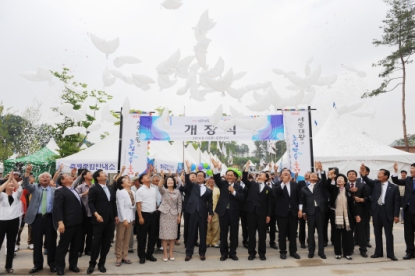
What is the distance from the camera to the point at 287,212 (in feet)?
18.9

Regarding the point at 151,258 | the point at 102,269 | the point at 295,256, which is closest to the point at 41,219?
the point at 102,269

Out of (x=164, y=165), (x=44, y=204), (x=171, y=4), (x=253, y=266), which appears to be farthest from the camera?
(x=164, y=165)

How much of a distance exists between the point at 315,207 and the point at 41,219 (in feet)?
14.4

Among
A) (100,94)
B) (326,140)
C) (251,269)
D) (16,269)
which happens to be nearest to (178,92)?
(251,269)

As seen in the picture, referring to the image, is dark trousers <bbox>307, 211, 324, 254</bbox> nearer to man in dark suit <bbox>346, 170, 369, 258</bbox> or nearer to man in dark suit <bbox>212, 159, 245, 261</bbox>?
man in dark suit <bbox>346, 170, 369, 258</bbox>

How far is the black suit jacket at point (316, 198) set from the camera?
5.79m

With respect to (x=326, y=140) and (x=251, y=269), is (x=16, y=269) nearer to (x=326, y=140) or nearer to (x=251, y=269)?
(x=251, y=269)

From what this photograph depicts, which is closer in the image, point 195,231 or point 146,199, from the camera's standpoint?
point 146,199

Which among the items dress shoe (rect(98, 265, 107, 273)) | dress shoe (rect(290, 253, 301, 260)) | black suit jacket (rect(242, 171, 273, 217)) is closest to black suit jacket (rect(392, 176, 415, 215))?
dress shoe (rect(290, 253, 301, 260))

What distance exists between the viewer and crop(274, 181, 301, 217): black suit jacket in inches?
228

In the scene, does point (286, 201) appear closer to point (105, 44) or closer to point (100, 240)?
point (100, 240)

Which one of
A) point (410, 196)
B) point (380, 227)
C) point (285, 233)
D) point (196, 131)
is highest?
point (196, 131)

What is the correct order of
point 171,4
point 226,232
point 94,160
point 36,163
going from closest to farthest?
point 171,4 < point 226,232 < point 94,160 < point 36,163

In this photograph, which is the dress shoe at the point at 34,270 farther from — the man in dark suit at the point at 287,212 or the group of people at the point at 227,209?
the man in dark suit at the point at 287,212
